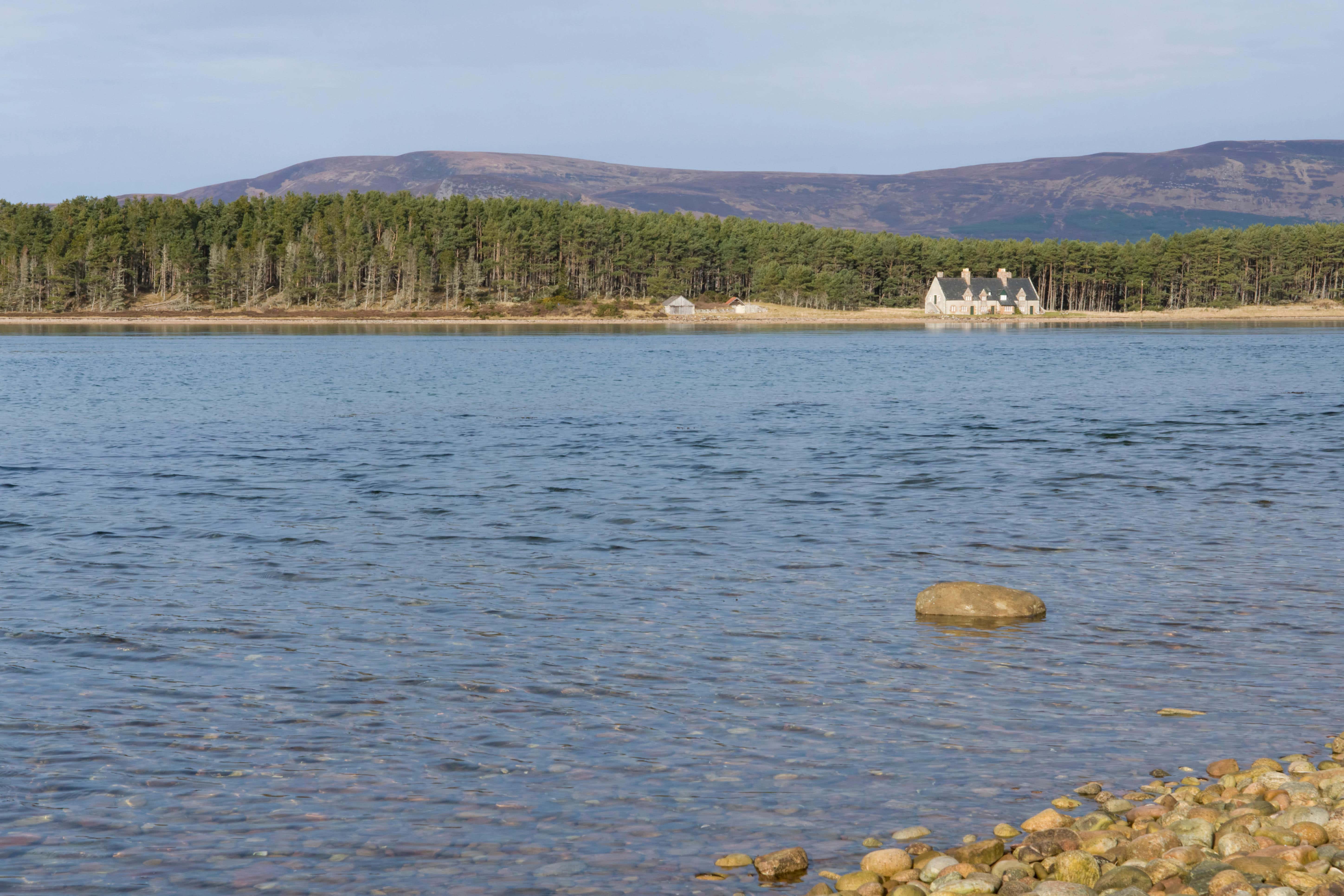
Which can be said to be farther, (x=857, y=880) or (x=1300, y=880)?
(x=857, y=880)

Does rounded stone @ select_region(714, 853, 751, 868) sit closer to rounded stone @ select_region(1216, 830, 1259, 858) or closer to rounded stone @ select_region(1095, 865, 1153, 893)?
rounded stone @ select_region(1095, 865, 1153, 893)

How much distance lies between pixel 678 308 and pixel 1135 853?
7107 inches

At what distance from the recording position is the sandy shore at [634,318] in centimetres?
17950

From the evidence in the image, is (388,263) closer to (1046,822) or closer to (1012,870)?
(1046,822)

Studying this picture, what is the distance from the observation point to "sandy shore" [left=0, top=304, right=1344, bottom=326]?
179500 mm

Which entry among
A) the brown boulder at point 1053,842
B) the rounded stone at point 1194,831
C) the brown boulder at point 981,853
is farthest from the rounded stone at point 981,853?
the rounded stone at point 1194,831

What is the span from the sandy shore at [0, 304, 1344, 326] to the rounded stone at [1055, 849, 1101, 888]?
16805 cm

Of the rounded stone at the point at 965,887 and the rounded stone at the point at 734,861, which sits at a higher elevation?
the rounded stone at the point at 965,887

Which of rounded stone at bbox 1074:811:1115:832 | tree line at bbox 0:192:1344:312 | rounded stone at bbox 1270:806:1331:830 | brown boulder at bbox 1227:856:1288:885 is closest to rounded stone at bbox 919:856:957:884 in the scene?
rounded stone at bbox 1074:811:1115:832

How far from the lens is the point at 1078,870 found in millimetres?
7379

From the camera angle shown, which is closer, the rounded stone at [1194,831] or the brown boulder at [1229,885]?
the brown boulder at [1229,885]

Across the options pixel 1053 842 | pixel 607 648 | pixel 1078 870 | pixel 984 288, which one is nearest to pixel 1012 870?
pixel 1078 870

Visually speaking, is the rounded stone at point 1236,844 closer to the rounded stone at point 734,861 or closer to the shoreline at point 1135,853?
the shoreline at point 1135,853

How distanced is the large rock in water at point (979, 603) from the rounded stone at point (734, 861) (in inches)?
268
